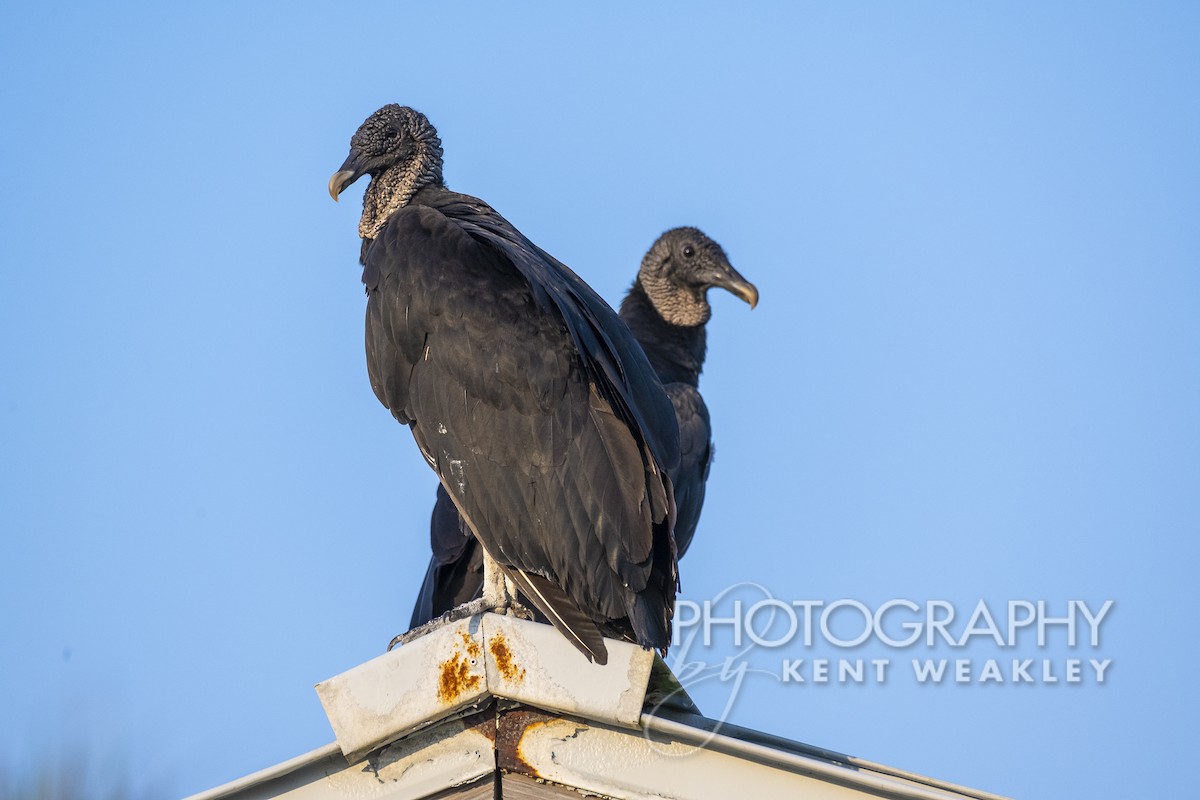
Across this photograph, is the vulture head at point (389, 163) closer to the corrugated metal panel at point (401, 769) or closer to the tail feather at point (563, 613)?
the tail feather at point (563, 613)

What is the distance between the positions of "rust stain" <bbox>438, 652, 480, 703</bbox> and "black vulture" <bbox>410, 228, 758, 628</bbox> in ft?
8.59

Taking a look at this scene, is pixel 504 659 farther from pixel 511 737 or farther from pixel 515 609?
pixel 515 609

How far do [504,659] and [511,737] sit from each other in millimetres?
135

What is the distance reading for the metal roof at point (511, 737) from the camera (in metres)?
2.44

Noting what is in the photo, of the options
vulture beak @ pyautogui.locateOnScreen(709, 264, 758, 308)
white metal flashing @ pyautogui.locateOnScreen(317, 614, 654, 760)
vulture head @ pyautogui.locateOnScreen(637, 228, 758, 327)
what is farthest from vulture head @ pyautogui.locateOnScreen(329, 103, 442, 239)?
white metal flashing @ pyautogui.locateOnScreen(317, 614, 654, 760)

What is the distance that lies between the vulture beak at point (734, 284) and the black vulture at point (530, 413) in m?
2.57

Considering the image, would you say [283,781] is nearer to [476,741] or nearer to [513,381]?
[476,741]

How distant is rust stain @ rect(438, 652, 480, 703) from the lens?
2.49 metres

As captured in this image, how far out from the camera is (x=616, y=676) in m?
2.48

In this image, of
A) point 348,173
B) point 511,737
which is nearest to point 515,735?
point 511,737

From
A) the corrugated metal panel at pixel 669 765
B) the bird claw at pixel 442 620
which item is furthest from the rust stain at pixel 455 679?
the bird claw at pixel 442 620

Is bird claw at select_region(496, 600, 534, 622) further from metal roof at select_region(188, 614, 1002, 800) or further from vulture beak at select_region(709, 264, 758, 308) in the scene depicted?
vulture beak at select_region(709, 264, 758, 308)

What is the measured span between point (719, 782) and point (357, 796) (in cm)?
62

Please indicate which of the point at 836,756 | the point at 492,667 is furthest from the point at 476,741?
the point at 836,756
